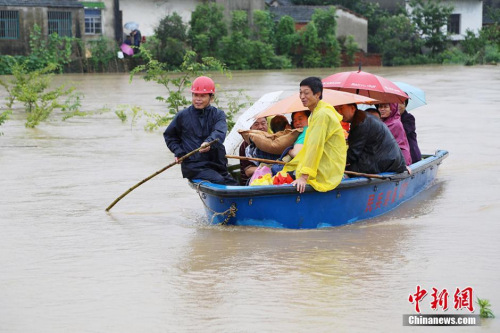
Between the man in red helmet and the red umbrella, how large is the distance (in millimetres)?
2083

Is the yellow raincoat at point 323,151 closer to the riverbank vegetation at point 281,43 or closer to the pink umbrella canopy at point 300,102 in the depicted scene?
the pink umbrella canopy at point 300,102

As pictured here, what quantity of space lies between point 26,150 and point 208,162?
6195mm

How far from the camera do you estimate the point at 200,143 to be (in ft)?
28.1

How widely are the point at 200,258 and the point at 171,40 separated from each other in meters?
28.3

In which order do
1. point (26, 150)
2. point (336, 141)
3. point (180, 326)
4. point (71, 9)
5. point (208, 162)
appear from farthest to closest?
point (71, 9)
point (26, 150)
point (208, 162)
point (336, 141)
point (180, 326)

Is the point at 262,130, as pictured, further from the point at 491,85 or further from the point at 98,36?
the point at 98,36

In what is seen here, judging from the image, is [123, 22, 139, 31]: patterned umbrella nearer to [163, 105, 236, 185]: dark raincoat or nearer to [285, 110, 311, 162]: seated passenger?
[163, 105, 236, 185]: dark raincoat

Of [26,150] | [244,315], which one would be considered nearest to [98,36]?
[26,150]

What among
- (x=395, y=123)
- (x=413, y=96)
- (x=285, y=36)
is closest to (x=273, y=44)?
(x=285, y=36)

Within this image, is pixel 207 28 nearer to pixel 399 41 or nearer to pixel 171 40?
pixel 171 40

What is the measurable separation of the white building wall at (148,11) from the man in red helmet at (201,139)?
97.9ft

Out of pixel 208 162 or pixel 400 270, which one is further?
pixel 208 162

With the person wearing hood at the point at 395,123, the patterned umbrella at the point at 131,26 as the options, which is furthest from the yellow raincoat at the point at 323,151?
the patterned umbrella at the point at 131,26

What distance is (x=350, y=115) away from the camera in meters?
8.58
